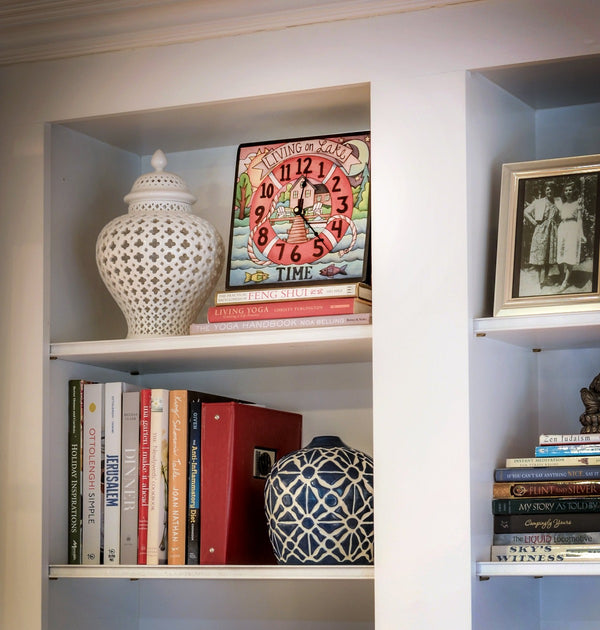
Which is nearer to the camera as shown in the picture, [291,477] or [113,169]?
[291,477]

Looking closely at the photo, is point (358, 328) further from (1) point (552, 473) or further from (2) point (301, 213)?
(1) point (552, 473)

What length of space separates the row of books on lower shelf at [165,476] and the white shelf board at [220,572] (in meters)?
0.06

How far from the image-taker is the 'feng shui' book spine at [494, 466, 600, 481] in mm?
1724

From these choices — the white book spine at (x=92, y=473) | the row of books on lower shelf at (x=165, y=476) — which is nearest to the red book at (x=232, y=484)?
the row of books on lower shelf at (x=165, y=476)

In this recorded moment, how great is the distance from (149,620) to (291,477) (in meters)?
0.63

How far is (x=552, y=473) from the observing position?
174 cm

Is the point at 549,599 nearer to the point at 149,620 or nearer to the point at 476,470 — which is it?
the point at 476,470

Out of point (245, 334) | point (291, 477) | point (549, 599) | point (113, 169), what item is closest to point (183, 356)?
point (245, 334)

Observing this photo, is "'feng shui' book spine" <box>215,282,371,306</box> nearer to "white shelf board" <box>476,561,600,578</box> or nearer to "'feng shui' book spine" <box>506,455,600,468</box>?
"'feng shui' book spine" <box>506,455,600,468</box>

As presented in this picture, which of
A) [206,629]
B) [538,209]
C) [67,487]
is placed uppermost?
[538,209]

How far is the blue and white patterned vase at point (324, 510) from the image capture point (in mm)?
1861

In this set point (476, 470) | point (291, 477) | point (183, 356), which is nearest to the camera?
point (476, 470)

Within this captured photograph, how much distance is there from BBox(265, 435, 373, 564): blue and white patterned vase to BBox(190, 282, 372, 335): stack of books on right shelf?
0.24 metres

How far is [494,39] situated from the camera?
70.5 inches
